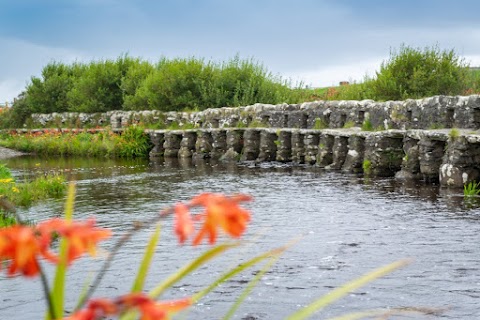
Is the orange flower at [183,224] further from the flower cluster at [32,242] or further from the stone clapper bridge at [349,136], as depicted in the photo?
the stone clapper bridge at [349,136]

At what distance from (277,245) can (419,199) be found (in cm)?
532

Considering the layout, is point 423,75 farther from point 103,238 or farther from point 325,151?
point 103,238

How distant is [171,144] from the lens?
107 ft

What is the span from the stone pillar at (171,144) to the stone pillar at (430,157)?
54.3 feet

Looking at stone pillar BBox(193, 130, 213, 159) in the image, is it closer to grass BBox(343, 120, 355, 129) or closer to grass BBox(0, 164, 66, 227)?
grass BBox(343, 120, 355, 129)

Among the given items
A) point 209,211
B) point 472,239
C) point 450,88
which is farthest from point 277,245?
point 450,88

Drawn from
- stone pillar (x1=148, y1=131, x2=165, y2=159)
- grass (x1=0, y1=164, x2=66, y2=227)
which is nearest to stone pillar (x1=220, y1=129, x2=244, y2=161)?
stone pillar (x1=148, y1=131, x2=165, y2=159)

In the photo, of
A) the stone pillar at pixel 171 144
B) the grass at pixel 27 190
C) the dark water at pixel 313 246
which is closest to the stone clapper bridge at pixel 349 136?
the stone pillar at pixel 171 144

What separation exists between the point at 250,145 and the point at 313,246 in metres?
17.5

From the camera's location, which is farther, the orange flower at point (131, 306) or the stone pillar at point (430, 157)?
the stone pillar at point (430, 157)

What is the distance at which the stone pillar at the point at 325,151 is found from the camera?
23.3 m

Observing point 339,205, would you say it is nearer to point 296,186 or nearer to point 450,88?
point 296,186

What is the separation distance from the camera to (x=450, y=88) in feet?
97.0

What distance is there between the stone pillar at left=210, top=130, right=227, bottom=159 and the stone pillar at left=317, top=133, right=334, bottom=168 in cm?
746
